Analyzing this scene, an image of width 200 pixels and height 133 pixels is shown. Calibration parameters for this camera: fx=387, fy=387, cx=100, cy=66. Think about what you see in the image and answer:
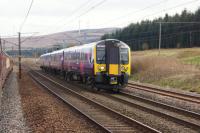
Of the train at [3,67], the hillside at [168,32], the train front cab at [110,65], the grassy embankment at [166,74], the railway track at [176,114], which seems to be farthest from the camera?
the hillside at [168,32]

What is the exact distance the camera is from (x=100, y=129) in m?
11.8

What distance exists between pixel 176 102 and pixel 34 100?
7226mm

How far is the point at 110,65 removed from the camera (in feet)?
78.9

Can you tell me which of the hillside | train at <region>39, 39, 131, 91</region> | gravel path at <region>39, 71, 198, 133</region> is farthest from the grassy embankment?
the hillside

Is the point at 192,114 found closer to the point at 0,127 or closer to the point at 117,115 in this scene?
the point at 117,115

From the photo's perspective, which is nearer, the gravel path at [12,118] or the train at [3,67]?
the gravel path at [12,118]

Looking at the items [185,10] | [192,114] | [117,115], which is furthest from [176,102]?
[185,10]

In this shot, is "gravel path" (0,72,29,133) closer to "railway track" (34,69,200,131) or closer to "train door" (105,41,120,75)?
"railway track" (34,69,200,131)

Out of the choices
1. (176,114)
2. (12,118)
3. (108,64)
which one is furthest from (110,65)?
(12,118)

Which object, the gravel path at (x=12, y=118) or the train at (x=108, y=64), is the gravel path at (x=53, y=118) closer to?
the gravel path at (x=12, y=118)

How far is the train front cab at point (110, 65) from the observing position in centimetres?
2400

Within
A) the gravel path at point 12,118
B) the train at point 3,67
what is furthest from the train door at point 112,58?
the gravel path at point 12,118

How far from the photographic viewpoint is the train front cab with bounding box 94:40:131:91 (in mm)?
24000

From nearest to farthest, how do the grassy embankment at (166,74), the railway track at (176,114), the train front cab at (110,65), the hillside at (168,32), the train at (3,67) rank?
the railway track at (176,114), the train at (3,67), the train front cab at (110,65), the grassy embankment at (166,74), the hillside at (168,32)
